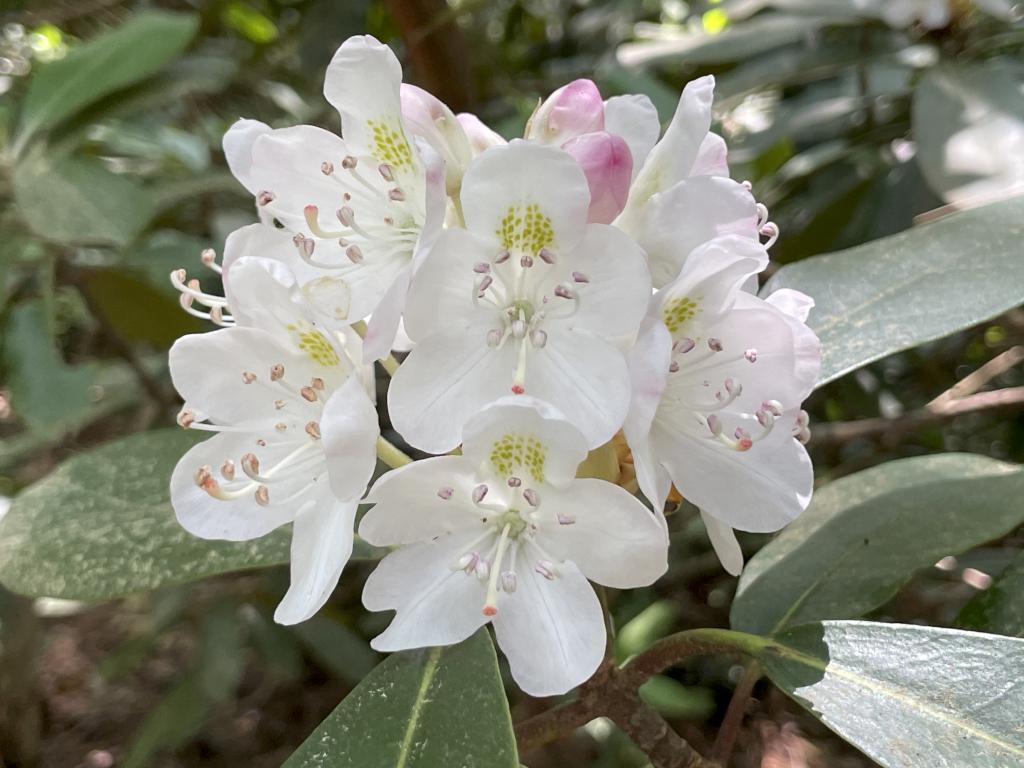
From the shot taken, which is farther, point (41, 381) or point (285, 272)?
point (41, 381)

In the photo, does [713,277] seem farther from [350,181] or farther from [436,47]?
[436,47]

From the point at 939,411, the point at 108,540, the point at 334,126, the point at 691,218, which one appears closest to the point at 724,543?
the point at 691,218

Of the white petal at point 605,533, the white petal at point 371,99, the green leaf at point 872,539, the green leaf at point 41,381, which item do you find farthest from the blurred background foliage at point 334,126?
the white petal at point 605,533

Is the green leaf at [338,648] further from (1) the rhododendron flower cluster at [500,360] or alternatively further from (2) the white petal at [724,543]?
(2) the white petal at [724,543]

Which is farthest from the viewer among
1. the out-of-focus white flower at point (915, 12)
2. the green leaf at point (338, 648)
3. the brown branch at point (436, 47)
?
the green leaf at point (338, 648)

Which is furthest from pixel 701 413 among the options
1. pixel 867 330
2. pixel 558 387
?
pixel 867 330

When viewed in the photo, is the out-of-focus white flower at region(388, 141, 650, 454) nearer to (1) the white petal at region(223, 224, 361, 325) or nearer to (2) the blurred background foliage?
(1) the white petal at region(223, 224, 361, 325)

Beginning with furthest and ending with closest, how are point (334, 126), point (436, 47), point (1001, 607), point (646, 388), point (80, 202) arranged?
1. point (334, 126)
2. point (436, 47)
3. point (80, 202)
4. point (1001, 607)
5. point (646, 388)
